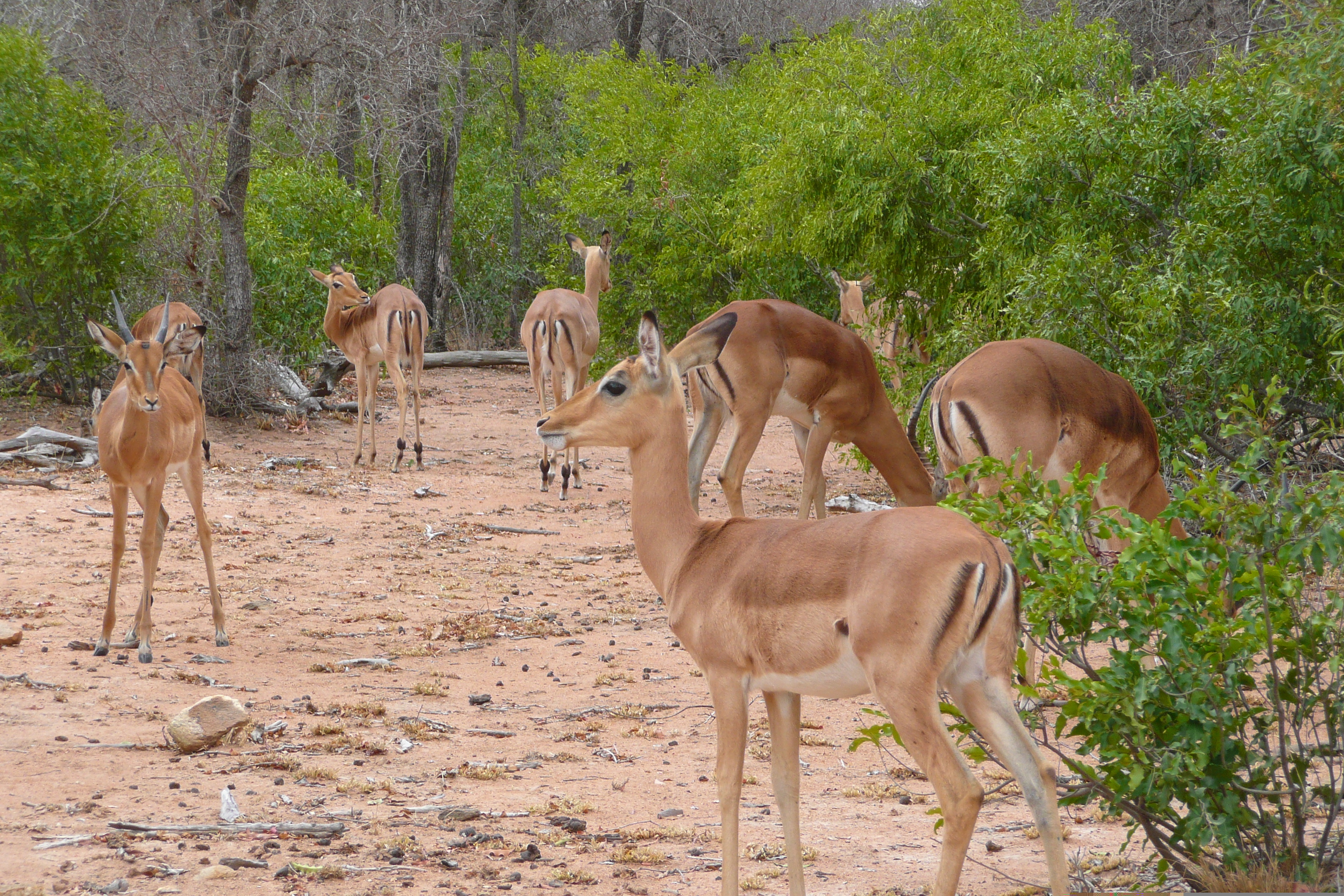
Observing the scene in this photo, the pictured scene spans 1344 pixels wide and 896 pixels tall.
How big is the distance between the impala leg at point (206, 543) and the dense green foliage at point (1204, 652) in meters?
5.20

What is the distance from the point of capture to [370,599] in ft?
28.0

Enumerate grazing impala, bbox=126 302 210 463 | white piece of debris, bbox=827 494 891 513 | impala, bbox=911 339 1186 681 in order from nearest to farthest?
impala, bbox=911 339 1186 681 → white piece of debris, bbox=827 494 891 513 → grazing impala, bbox=126 302 210 463

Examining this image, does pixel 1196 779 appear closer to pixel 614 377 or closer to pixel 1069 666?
pixel 614 377

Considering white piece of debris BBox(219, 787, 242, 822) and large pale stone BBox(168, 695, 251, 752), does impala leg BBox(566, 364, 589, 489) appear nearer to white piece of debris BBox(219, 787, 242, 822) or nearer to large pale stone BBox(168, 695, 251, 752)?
large pale stone BBox(168, 695, 251, 752)

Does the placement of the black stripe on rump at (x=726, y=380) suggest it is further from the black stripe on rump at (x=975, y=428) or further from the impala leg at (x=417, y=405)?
the impala leg at (x=417, y=405)

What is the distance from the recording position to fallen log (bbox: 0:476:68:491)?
1101 centimetres

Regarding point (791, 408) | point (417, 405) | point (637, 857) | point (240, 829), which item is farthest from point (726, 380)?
point (417, 405)

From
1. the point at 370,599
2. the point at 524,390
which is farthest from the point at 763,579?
the point at 524,390

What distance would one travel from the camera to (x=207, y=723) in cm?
547

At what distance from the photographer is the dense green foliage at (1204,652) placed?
340 centimetres

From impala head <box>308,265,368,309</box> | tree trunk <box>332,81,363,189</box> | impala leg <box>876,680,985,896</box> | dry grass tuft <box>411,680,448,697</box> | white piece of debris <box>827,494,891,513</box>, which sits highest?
tree trunk <box>332,81,363,189</box>

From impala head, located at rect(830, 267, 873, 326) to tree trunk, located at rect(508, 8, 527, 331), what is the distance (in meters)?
7.31

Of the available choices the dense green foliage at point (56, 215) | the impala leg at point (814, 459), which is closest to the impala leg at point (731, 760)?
the impala leg at point (814, 459)

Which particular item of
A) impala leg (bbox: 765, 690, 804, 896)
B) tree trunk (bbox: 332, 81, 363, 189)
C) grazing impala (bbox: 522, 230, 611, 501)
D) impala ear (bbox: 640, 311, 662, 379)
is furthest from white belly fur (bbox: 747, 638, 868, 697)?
tree trunk (bbox: 332, 81, 363, 189)
